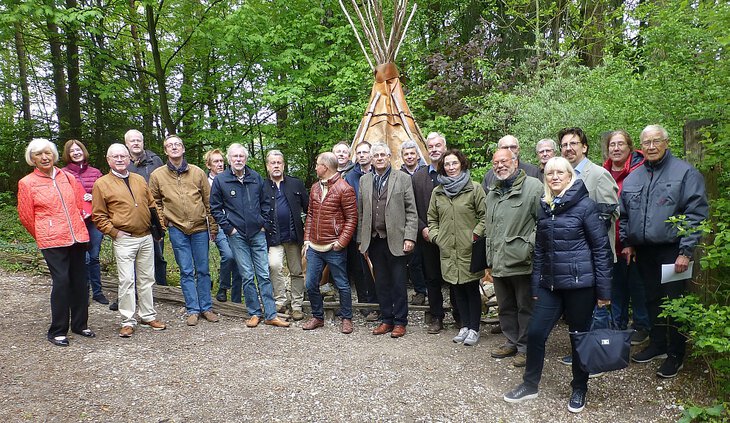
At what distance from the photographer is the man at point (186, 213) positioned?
4473mm

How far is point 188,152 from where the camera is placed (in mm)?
12031

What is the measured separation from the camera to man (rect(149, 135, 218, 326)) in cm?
447

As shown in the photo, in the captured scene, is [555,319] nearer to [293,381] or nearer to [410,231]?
[410,231]

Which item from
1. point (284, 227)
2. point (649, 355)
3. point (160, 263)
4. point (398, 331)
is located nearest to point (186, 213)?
point (284, 227)

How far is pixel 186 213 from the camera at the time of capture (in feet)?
14.7

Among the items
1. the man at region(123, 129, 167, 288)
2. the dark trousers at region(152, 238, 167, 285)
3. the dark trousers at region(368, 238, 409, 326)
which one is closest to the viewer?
the dark trousers at region(368, 238, 409, 326)

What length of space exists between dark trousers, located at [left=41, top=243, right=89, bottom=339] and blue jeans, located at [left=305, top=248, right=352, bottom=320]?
2.01 metres

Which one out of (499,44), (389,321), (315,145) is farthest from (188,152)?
(389,321)

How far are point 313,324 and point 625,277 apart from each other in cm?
284

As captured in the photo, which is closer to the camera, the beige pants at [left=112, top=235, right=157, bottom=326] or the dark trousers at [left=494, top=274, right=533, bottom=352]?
the dark trousers at [left=494, top=274, right=533, bottom=352]

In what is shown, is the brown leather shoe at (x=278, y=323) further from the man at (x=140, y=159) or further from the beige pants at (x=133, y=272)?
the man at (x=140, y=159)

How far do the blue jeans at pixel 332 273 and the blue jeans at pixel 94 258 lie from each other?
7.92 feet

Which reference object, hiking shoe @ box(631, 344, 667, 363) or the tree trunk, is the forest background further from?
hiking shoe @ box(631, 344, 667, 363)

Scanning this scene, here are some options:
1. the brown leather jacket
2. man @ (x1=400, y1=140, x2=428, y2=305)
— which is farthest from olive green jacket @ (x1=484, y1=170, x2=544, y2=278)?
the brown leather jacket
